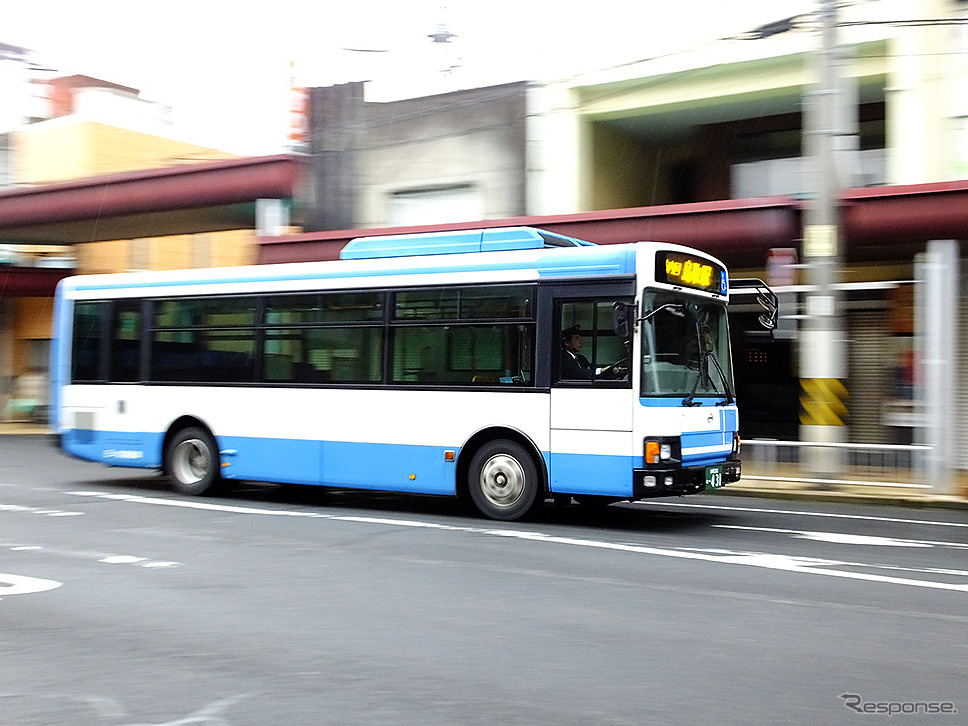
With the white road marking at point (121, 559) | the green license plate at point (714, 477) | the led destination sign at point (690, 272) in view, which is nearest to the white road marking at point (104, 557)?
the white road marking at point (121, 559)

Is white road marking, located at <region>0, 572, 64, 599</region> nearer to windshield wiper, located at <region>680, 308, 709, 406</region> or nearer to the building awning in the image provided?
windshield wiper, located at <region>680, 308, 709, 406</region>

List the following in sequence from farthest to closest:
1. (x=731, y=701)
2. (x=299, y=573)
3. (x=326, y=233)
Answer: (x=326, y=233) < (x=299, y=573) < (x=731, y=701)

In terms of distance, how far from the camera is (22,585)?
24.2 feet

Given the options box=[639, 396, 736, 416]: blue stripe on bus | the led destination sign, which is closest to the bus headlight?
box=[639, 396, 736, 416]: blue stripe on bus

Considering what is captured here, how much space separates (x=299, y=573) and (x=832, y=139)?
32.4 feet

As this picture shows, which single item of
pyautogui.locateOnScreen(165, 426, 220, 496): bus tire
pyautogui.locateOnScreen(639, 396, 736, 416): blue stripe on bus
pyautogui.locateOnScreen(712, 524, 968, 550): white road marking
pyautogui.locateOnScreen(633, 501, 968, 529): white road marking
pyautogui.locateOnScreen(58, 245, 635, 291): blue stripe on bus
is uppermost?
pyautogui.locateOnScreen(58, 245, 635, 291): blue stripe on bus

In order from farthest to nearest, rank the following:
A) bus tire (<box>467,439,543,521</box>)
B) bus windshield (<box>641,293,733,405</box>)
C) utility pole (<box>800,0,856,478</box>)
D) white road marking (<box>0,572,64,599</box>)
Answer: utility pole (<box>800,0,856,478</box>)
bus tire (<box>467,439,543,521</box>)
bus windshield (<box>641,293,733,405</box>)
white road marking (<box>0,572,64,599</box>)

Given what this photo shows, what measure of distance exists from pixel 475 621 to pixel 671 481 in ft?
13.6

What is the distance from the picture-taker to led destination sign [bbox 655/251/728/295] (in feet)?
34.1

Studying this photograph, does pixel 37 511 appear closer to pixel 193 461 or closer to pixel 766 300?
pixel 193 461

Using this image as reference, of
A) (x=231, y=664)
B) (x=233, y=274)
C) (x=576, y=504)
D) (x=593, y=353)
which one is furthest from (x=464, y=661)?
(x=233, y=274)

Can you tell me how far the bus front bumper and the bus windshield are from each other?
2.32ft

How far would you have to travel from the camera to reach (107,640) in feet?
19.3

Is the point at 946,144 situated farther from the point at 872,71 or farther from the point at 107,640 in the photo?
the point at 107,640
